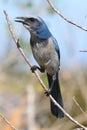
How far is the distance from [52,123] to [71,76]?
2.86 ft

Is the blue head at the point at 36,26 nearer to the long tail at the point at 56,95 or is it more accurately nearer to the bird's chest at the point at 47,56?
the bird's chest at the point at 47,56

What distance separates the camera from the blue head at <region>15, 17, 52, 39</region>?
5.46 meters

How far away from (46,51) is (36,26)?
1.02 feet

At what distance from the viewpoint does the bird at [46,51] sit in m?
5.61

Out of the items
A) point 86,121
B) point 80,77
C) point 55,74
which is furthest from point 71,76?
point 55,74

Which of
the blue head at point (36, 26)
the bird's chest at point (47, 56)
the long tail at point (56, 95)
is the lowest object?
the long tail at point (56, 95)

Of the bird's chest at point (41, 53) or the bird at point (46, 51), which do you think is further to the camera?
the bird's chest at point (41, 53)

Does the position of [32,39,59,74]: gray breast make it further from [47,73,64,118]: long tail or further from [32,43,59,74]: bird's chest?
[47,73,64,118]: long tail

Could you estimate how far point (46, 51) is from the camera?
5.80m

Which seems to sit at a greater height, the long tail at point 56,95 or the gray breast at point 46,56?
the gray breast at point 46,56

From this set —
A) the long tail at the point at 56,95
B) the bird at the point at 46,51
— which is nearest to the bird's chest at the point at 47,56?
the bird at the point at 46,51

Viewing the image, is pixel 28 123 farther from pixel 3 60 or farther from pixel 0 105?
pixel 3 60

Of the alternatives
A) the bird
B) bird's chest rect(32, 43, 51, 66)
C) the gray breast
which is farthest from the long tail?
bird's chest rect(32, 43, 51, 66)

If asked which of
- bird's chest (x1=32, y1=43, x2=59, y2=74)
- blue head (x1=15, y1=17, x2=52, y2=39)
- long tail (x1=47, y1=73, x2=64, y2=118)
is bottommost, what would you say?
long tail (x1=47, y1=73, x2=64, y2=118)
